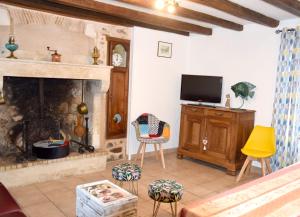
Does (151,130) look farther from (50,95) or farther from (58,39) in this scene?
(58,39)

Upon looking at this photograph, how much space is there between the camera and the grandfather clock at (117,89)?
4469 mm

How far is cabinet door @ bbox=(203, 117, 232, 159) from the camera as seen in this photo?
13.9 ft

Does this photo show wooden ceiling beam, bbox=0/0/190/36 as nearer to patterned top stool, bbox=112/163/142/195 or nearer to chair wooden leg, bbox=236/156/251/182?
patterned top stool, bbox=112/163/142/195

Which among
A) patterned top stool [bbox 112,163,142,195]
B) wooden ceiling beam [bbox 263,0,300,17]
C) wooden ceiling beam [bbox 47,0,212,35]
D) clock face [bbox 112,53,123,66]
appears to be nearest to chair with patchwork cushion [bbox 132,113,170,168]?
clock face [bbox 112,53,123,66]

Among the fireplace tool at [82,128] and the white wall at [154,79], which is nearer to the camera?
the fireplace tool at [82,128]

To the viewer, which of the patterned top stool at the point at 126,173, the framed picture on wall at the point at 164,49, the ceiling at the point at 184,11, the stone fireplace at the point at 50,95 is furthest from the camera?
the framed picture on wall at the point at 164,49

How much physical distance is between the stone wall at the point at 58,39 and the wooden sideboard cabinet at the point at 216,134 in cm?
130

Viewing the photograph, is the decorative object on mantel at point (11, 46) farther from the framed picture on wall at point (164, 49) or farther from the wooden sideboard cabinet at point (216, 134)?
the wooden sideboard cabinet at point (216, 134)

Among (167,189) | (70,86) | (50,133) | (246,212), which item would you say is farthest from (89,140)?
(246,212)

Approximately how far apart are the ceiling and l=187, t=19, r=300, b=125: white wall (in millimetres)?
221

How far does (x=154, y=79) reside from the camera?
4.92m

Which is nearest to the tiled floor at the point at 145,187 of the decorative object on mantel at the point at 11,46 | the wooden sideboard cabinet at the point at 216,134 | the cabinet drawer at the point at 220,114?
the wooden sideboard cabinet at the point at 216,134

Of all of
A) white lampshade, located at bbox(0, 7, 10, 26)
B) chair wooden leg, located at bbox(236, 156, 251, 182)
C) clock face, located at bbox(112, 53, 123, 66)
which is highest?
white lampshade, located at bbox(0, 7, 10, 26)

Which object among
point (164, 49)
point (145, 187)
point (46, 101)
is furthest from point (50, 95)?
point (164, 49)
